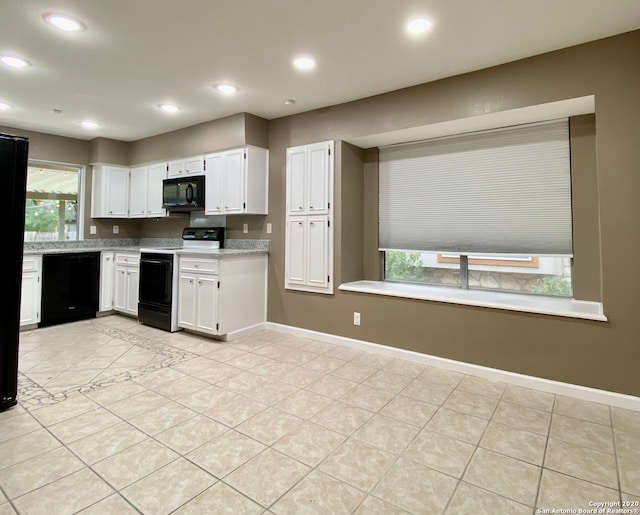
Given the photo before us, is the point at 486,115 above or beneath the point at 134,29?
beneath

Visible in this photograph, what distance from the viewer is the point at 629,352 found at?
2.41 meters

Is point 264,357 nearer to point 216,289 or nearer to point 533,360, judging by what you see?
point 216,289

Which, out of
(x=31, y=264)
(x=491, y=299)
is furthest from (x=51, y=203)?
(x=491, y=299)

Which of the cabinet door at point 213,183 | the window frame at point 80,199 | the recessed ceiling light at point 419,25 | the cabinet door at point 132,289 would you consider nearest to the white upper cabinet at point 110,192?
the window frame at point 80,199

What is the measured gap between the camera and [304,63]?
290 cm

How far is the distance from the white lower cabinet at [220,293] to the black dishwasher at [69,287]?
167 centimetres

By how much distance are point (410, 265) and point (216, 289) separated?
214 cm

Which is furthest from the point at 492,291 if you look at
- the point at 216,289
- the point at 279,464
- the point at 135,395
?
the point at 135,395

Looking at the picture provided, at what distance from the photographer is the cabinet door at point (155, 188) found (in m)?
5.06

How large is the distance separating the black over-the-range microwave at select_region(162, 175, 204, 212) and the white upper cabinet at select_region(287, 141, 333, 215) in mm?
1235

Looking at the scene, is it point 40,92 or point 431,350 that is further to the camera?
point 40,92

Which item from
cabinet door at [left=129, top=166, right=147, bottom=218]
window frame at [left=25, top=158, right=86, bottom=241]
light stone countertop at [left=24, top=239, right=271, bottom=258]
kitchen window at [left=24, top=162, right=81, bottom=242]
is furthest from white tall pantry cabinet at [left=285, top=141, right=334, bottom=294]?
kitchen window at [left=24, top=162, right=81, bottom=242]

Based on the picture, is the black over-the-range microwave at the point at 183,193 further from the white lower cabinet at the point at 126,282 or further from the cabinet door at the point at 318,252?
the cabinet door at the point at 318,252

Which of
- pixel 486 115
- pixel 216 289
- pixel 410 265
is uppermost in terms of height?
pixel 486 115
